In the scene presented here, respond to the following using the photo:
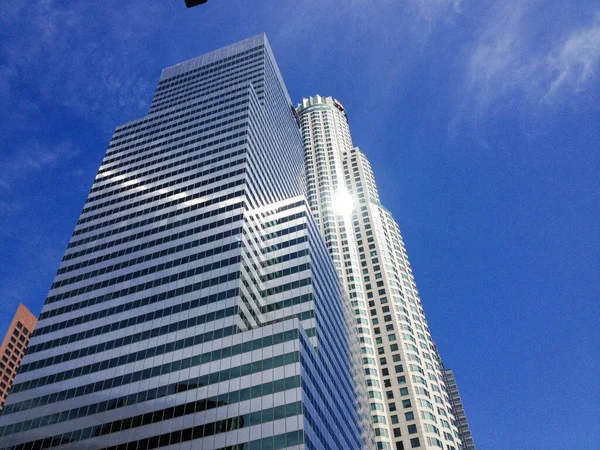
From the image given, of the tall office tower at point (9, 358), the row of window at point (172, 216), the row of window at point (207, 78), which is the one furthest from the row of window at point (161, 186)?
the tall office tower at point (9, 358)

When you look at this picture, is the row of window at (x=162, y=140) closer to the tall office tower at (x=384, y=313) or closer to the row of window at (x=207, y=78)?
the row of window at (x=207, y=78)

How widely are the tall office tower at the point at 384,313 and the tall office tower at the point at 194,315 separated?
14278 mm

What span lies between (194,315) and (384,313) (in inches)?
2545

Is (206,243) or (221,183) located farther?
(221,183)

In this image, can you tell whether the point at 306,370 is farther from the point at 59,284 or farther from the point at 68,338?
the point at 59,284

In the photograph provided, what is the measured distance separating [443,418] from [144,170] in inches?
3370

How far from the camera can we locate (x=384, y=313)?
456ft

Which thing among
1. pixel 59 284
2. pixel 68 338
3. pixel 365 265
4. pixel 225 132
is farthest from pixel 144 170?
pixel 365 265

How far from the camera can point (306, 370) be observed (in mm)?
73438

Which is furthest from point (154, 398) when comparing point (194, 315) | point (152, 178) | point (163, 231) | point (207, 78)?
point (207, 78)

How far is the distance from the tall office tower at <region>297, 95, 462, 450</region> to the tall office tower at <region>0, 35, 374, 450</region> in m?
14.3

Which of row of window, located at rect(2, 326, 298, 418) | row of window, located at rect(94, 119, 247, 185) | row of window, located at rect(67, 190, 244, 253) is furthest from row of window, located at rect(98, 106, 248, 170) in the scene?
row of window, located at rect(2, 326, 298, 418)

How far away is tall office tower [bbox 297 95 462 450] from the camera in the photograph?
11631cm

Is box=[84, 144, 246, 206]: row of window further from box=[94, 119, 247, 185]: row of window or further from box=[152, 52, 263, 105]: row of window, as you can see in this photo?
box=[152, 52, 263, 105]: row of window
